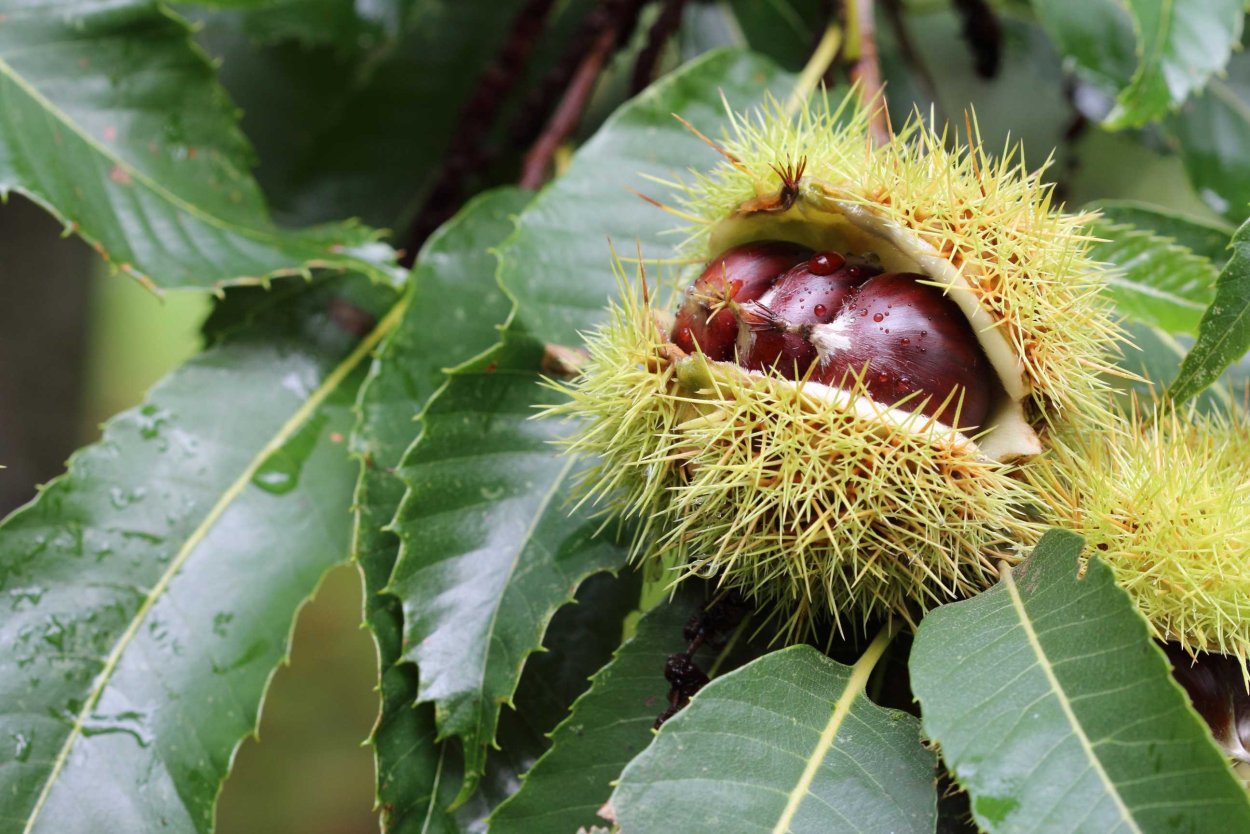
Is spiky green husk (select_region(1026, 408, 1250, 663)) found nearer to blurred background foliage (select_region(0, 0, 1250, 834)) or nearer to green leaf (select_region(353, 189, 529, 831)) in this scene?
green leaf (select_region(353, 189, 529, 831))

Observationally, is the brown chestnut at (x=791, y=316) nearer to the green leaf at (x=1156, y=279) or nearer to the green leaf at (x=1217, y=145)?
the green leaf at (x=1156, y=279)

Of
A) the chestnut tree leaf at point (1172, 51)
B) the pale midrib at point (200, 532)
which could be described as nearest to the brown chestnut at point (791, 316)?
the chestnut tree leaf at point (1172, 51)

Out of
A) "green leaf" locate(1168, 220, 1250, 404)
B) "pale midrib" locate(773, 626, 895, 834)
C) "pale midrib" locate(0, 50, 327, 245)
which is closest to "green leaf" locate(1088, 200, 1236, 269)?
"green leaf" locate(1168, 220, 1250, 404)

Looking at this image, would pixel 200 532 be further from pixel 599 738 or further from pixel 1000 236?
pixel 1000 236

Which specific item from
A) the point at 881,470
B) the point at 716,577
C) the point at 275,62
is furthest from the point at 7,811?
the point at 275,62

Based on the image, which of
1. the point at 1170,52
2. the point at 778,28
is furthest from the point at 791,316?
the point at 778,28

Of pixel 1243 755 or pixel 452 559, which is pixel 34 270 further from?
pixel 1243 755
